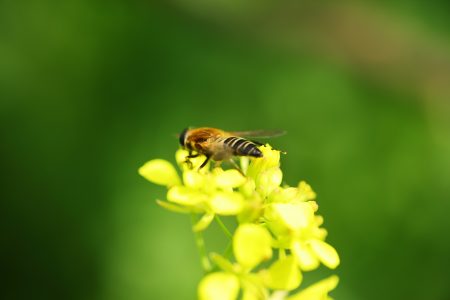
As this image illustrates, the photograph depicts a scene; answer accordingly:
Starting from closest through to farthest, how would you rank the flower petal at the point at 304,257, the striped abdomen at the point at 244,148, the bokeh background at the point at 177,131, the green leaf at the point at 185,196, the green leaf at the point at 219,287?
the green leaf at the point at 219,287, the flower petal at the point at 304,257, the green leaf at the point at 185,196, the striped abdomen at the point at 244,148, the bokeh background at the point at 177,131

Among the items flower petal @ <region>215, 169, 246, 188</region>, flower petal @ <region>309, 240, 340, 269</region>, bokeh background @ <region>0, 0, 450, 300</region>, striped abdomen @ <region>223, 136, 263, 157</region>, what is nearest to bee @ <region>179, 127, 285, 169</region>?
striped abdomen @ <region>223, 136, 263, 157</region>

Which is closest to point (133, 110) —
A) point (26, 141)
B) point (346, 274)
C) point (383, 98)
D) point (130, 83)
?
point (130, 83)

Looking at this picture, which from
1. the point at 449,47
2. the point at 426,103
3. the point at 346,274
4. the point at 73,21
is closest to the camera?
the point at 346,274

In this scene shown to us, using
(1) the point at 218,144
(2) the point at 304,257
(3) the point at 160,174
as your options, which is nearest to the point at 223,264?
(2) the point at 304,257

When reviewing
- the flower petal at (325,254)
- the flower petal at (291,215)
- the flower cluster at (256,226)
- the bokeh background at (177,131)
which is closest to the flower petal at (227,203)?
the flower cluster at (256,226)

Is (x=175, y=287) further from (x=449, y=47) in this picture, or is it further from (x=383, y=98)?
(x=449, y=47)

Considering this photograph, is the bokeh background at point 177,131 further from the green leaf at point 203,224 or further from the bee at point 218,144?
the green leaf at point 203,224

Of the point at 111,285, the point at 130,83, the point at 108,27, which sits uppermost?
the point at 108,27
